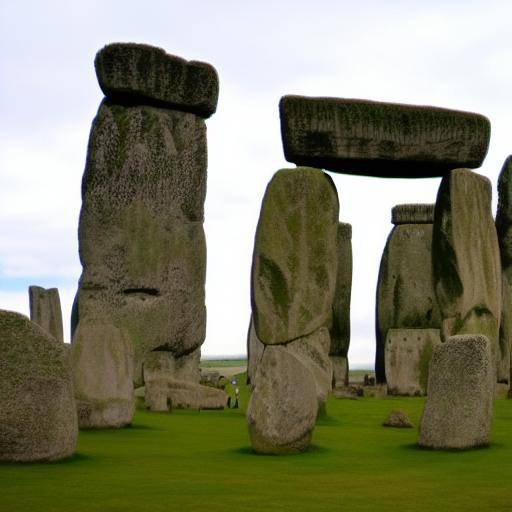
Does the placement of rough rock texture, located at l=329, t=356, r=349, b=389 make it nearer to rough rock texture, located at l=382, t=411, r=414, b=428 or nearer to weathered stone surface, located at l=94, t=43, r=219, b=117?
weathered stone surface, located at l=94, t=43, r=219, b=117

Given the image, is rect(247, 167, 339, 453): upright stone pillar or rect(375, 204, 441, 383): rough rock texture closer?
rect(247, 167, 339, 453): upright stone pillar

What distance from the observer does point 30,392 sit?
6906 mm

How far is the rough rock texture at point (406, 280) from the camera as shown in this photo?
60.1 ft

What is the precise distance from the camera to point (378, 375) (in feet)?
61.6

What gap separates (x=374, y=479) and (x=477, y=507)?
111 centimetres

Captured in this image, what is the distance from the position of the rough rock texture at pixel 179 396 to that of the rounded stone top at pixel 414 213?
21.8 feet

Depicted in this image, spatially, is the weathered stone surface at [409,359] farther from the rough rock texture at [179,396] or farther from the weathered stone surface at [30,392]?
the weathered stone surface at [30,392]

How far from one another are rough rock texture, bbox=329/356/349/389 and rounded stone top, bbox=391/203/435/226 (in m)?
2.65

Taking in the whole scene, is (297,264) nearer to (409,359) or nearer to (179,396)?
(179,396)

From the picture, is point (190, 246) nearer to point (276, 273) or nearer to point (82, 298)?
point (82, 298)

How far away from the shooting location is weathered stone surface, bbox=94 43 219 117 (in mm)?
14320

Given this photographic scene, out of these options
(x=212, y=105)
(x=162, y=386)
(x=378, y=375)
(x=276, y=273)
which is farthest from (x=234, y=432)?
(x=378, y=375)

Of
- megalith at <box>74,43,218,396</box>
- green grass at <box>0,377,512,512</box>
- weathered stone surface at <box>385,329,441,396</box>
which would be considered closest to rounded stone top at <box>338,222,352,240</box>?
weathered stone surface at <box>385,329,441,396</box>

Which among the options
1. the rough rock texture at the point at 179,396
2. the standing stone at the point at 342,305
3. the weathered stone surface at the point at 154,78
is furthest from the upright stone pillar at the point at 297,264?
the standing stone at the point at 342,305
